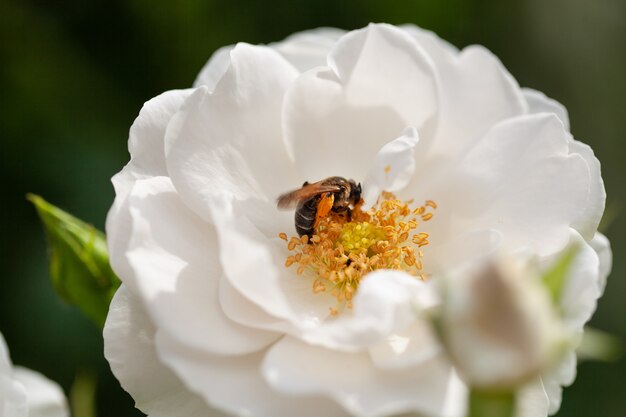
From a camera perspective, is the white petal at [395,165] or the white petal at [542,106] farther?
the white petal at [542,106]

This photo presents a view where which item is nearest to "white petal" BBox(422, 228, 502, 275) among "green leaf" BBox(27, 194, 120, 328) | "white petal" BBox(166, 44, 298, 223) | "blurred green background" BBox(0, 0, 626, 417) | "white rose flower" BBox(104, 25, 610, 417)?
"white rose flower" BBox(104, 25, 610, 417)

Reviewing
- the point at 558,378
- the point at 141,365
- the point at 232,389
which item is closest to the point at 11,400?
the point at 141,365

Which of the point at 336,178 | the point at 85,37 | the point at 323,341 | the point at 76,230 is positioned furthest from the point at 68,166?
the point at 323,341

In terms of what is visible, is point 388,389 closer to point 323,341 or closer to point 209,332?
point 323,341

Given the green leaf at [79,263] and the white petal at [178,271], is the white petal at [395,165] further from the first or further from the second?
the green leaf at [79,263]

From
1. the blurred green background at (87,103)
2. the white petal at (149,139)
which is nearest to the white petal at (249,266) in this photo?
the white petal at (149,139)
